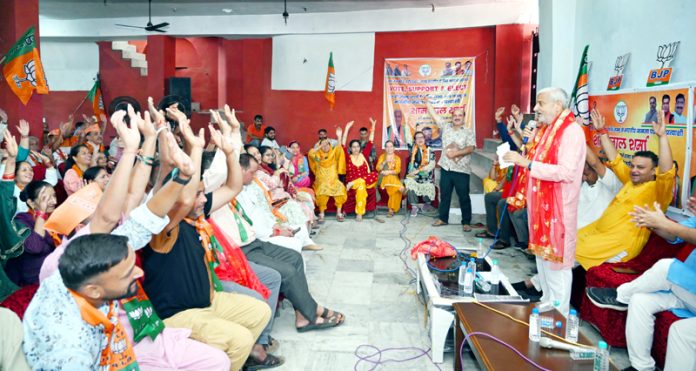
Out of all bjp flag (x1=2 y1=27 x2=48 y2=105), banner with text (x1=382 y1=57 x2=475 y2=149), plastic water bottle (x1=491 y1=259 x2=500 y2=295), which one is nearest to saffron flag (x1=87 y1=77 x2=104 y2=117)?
bjp flag (x1=2 y1=27 x2=48 y2=105)

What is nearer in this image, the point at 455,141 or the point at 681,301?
the point at 681,301

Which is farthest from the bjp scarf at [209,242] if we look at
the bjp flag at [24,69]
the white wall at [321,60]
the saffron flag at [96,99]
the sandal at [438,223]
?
the saffron flag at [96,99]

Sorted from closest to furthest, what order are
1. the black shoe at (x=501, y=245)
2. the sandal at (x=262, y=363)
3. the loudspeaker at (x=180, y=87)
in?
the sandal at (x=262, y=363)
the black shoe at (x=501, y=245)
the loudspeaker at (x=180, y=87)

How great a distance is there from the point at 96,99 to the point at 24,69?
173 inches

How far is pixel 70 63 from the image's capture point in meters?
10.0

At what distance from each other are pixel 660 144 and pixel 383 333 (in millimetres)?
2130

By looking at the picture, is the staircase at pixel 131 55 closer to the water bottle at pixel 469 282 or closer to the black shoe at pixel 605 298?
the water bottle at pixel 469 282

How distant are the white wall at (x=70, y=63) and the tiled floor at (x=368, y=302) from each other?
6.86 metres

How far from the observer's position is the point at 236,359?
7.49 feet

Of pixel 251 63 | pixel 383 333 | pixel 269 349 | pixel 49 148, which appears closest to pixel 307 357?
pixel 269 349

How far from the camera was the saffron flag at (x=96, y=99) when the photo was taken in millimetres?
9125

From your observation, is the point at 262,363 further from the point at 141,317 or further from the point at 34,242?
the point at 34,242

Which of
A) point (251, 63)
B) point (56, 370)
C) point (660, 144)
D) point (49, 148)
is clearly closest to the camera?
point (56, 370)

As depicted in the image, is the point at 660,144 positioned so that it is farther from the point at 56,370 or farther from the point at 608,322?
the point at 56,370
